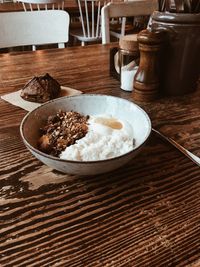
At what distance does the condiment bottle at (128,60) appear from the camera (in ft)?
2.77

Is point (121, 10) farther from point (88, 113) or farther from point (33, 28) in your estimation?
point (88, 113)

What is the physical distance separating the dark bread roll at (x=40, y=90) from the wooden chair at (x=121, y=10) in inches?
31.6

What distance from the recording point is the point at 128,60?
0.87 m

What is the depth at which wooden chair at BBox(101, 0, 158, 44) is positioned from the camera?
1469 mm

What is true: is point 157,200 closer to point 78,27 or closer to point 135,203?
point 135,203

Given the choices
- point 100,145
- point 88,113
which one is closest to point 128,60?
point 88,113

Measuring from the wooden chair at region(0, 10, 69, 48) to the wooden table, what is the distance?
906 mm

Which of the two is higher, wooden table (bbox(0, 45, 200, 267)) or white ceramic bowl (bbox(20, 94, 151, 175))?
white ceramic bowl (bbox(20, 94, 151, 175))

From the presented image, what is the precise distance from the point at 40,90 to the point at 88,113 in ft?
0.58

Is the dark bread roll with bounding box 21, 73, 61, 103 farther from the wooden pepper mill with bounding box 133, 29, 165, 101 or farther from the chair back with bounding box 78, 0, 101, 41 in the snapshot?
the chair back with bounding box 78, 0, 101, 41

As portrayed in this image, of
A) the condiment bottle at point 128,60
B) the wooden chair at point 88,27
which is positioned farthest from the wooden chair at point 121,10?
the wooden chair at point 88,27

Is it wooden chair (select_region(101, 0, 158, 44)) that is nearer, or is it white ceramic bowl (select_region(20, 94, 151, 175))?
white ceramic bowl (select_region(20, 94, 151, 175))

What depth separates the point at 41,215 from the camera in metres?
0.45

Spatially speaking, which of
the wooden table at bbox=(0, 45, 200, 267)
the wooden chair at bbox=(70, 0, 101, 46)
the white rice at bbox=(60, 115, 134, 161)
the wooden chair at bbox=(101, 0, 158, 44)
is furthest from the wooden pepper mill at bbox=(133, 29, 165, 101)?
the wooden chair at bbox=(70, 0, 101, 46)
